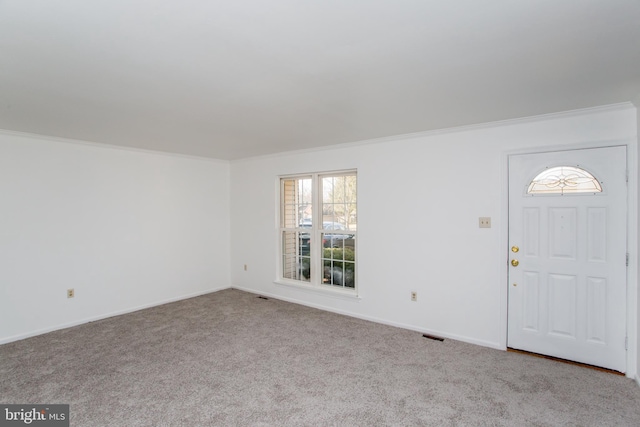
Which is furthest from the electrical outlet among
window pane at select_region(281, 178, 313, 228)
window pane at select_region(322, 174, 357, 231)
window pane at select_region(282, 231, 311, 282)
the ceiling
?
window pane at select_region(282, 231, 311, 282)

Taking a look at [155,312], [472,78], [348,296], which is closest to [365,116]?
[472,78]

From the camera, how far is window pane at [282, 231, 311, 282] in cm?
495

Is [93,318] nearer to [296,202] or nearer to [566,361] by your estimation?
[296,202]

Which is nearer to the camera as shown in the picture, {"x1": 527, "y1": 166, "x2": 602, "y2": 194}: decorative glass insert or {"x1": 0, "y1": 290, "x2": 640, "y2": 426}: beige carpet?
{"x1": 0, "y1": 290, "x2": 640, "y2": 426}: beige carpet

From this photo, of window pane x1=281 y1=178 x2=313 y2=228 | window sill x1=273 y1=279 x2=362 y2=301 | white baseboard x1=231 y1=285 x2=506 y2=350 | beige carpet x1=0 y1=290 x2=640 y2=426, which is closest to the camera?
beige carpet x1=0 y1=290 x2=640 y2=426

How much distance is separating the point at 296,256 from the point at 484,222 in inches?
112

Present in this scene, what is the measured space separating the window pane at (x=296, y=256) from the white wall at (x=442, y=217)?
47 cm

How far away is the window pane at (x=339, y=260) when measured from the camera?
4.40 metres

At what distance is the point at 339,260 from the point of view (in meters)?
4.53

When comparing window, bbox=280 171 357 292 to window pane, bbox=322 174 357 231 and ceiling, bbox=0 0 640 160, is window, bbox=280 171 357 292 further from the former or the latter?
ceiling, bbox=0 0 640 160

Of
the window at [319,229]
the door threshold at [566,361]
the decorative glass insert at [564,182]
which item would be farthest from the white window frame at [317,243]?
the decorative glass insert at [564,182]

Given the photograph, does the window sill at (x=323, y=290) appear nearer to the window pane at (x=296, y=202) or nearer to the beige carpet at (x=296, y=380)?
the beige carpet at (x=296, y=380)

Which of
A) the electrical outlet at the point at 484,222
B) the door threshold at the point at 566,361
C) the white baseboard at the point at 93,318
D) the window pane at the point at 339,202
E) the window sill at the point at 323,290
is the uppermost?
the window pane at the point at 339,202

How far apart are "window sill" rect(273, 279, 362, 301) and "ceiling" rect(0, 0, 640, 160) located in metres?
2.33
